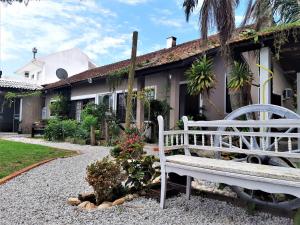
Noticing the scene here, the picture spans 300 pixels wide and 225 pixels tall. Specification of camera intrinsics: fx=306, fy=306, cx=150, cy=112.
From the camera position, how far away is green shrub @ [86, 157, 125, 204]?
4387 mm

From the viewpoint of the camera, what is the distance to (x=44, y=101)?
73.4ft

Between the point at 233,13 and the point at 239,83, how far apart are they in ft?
5.71

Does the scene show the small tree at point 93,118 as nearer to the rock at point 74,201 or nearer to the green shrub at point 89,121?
the green shrub at point 89,121

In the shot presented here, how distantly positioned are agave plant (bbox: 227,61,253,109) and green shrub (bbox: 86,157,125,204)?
15.0 feet

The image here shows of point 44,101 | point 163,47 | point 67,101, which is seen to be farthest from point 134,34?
point 44,101

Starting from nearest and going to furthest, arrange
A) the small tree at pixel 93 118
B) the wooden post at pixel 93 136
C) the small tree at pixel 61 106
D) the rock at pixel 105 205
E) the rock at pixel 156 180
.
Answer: the rock at pixel 105 205, the rock at pixel 156 180, the wooden post at pixel 93 136, the small tree at pixel 93 118, the small tree at pixel 61 106

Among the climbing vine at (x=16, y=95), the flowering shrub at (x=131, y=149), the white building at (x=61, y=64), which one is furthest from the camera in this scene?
the white building at (x=61, y=64)

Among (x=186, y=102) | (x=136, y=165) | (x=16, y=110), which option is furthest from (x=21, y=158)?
(x=16, y=110)

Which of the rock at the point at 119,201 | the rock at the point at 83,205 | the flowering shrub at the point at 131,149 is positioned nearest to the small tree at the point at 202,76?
the flowering shrub at the point at 131,149

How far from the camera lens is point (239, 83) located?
7.87 meters

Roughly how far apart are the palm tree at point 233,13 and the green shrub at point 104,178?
447 cm

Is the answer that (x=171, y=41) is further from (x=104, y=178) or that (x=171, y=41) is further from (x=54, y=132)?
(x=104, y=178)

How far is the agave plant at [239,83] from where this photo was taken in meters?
7.90

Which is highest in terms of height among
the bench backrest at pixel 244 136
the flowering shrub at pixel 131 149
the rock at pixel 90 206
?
the bench backrest at pixel 244 136
